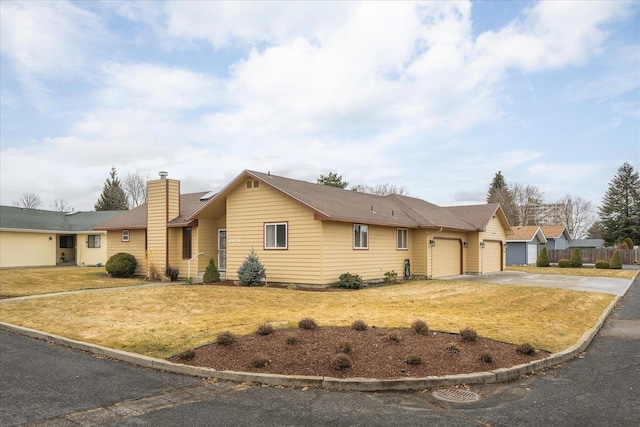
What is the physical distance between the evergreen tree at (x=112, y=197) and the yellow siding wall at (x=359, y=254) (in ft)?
146

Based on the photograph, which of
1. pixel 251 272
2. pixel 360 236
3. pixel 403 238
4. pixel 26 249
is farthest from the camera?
pixel 26 249

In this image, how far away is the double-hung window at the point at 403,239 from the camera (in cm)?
2389

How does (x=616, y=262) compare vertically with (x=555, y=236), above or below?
below

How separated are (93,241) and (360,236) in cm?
2458

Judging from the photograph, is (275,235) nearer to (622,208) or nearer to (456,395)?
(456,395)

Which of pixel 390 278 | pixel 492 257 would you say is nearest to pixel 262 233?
pixel 390 278

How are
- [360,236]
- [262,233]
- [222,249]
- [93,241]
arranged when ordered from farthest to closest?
[93,241]
[222,249]
[360,236]
[262,233]

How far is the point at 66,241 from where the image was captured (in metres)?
37.5

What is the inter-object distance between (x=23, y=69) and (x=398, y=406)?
17.3 meters

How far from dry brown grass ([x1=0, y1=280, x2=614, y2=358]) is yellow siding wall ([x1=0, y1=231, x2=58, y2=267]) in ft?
66.1

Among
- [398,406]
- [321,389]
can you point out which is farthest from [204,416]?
[398,406]

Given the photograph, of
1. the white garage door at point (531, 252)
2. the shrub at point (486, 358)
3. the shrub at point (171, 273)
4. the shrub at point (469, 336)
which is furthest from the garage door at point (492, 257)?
the shrub at point (486, 358)

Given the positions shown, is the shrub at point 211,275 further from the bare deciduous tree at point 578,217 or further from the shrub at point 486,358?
the bare deciduous tree at point 578,217

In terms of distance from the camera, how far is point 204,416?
5.39 meters
